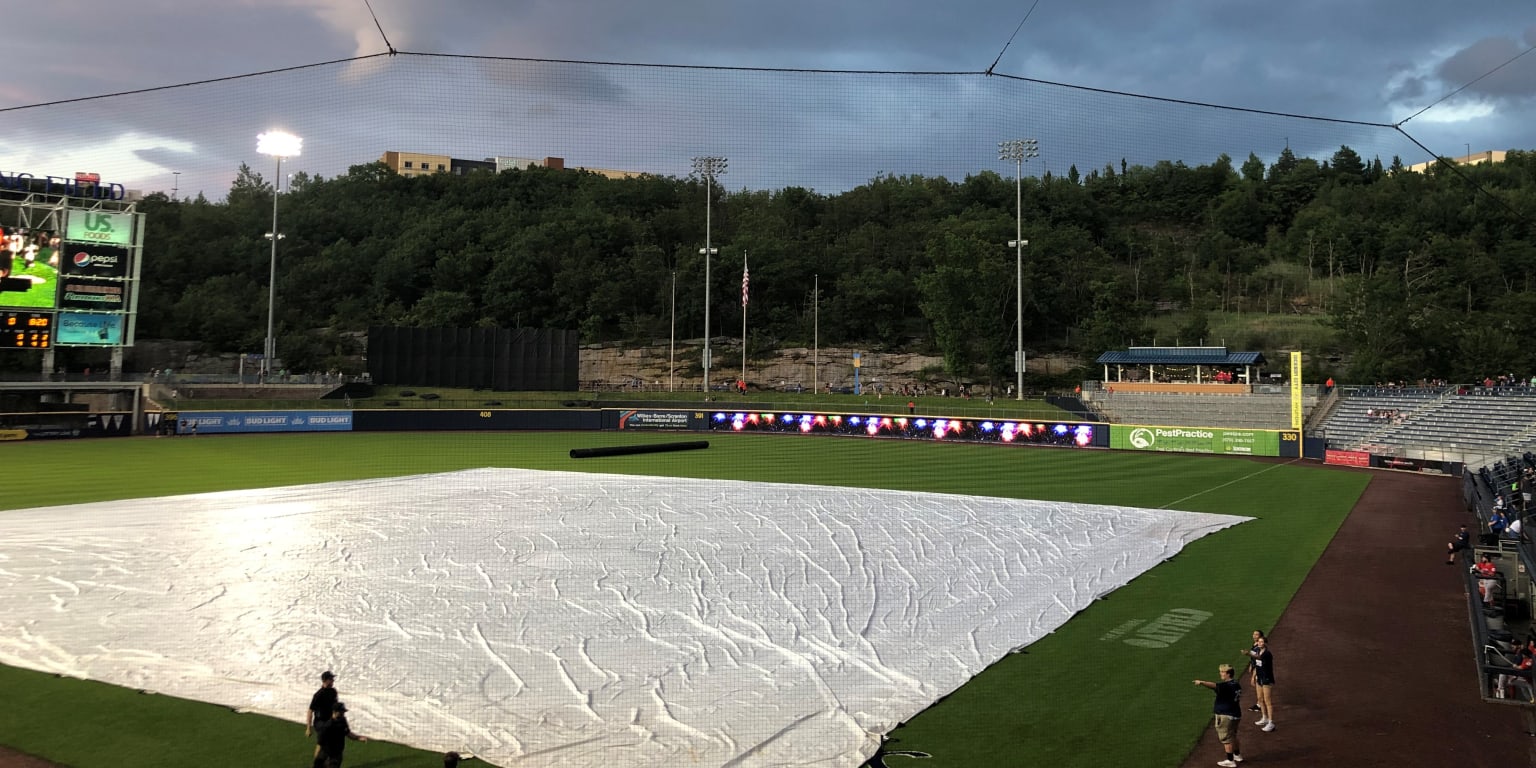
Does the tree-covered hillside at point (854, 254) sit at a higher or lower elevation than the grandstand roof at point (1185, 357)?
higher

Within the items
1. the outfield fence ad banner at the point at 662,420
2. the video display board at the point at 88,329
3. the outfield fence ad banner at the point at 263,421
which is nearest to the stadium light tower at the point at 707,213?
the outfield fence ad banner at the point at 662,420

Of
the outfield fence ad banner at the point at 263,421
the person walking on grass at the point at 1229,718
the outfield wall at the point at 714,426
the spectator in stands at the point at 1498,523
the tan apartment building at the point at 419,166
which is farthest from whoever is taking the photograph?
the tan apartment building at the point at 419,166

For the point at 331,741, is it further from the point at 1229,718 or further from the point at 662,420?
the point at 662,420

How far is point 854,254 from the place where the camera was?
81.7 m

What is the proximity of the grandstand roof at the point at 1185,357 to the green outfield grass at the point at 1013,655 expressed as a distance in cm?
1704

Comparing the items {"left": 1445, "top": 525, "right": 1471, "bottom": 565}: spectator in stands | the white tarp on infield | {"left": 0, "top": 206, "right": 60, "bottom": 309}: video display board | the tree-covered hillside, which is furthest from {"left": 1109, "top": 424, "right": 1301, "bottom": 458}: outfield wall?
{"left": 0, "top": 206, "right": 60, "bottom": 309}: video display board

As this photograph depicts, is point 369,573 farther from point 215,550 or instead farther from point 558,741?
point 558,741

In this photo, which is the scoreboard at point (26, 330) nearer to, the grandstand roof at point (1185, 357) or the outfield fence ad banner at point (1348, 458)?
the outfield fence ad banner at point (1348, 458)

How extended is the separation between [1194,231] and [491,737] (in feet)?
299

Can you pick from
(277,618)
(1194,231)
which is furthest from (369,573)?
(1194,231)

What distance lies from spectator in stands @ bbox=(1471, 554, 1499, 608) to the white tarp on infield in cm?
492

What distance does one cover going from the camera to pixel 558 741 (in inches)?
313

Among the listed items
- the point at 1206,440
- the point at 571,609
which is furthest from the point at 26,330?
the point at 1206,440

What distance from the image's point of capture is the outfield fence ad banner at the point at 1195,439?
37719 mm
